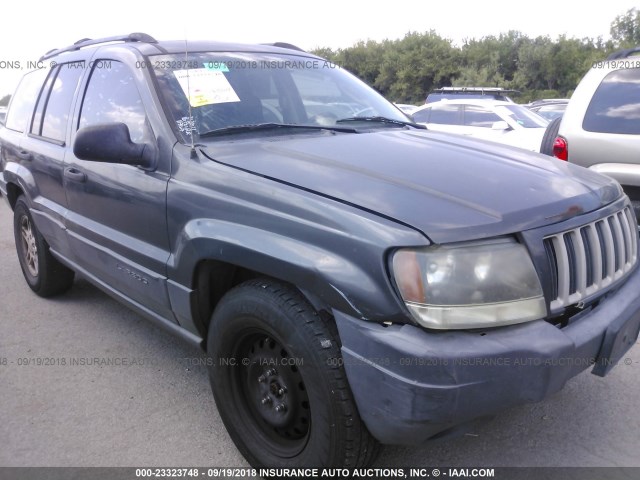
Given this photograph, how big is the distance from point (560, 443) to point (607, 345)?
0.79 m

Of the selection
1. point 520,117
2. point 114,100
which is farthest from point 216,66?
point 520,117

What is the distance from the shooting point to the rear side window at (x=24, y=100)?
14.6 feet

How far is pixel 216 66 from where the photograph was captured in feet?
10.2

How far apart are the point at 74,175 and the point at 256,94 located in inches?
48.3

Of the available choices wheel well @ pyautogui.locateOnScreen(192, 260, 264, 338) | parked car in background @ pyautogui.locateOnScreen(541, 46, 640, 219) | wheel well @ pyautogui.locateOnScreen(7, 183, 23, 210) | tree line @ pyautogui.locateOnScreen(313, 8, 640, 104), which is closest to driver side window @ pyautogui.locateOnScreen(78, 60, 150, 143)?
wheel well @ pyautogui.locateOnScreen(192, 260, 264, 338)

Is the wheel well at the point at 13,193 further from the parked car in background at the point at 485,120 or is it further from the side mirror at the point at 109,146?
the parked car in background at the point at 485,120

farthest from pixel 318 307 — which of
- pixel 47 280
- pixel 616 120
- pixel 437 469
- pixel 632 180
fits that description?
pixel 616 120

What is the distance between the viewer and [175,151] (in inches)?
107

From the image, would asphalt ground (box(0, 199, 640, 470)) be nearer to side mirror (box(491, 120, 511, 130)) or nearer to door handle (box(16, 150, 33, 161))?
door handle (box(16, 150, 33, 161))

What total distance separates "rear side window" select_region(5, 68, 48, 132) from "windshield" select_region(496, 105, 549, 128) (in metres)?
8.37

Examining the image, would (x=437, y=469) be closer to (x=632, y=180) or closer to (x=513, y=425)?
(x=513, y=425)

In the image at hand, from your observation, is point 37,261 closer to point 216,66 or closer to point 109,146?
point 109,146

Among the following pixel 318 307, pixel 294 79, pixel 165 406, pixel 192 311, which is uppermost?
pixel 294 79

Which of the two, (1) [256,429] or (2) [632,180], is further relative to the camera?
(2) [632,180]
